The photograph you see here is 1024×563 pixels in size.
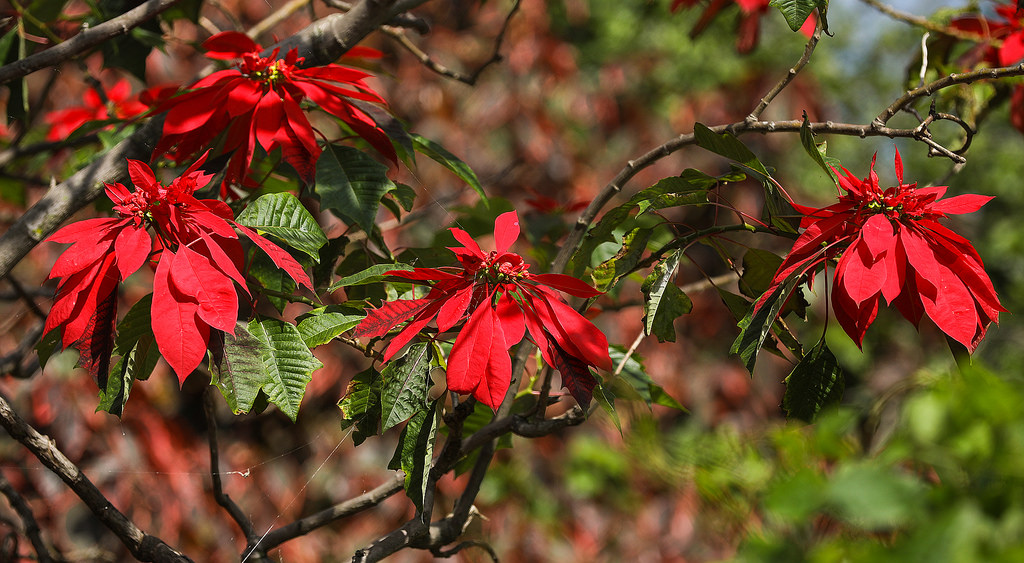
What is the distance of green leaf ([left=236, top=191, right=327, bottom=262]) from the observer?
18.3 inches

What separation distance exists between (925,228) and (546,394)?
26 centimetres

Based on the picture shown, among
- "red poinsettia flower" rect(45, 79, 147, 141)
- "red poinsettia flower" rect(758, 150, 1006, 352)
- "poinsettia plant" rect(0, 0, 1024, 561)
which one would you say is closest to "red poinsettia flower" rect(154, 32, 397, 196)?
"poinsettia plant" rect(0, 0, 1024, 561)

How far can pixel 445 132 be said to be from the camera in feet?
6.48

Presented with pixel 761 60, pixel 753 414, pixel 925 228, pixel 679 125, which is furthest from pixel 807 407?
pixel 761 60

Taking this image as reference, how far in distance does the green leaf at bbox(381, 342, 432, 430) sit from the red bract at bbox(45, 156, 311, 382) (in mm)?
79

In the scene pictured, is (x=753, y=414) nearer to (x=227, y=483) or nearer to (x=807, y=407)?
(x=227, y=483)

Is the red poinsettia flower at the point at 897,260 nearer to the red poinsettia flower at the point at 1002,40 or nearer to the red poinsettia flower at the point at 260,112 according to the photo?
the red poinsettia flower at the point at 260,112

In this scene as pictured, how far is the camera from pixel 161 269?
1.33ft

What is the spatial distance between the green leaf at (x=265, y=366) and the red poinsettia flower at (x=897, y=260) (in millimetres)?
287

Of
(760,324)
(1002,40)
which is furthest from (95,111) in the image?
(1002,40)

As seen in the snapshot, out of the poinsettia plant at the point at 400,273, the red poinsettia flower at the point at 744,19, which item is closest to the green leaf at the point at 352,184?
the poinsettia plant at the point at 400,273

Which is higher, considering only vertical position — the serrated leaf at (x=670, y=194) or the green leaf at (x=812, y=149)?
the green leaf at (x=812, y=149)

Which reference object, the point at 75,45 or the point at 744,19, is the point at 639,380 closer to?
the point at 75,45

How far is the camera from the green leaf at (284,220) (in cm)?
47
